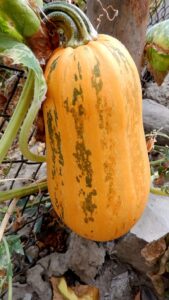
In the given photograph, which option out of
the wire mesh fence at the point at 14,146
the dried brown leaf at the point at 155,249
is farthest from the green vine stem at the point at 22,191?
the dried brown leaf at the point at 155,249

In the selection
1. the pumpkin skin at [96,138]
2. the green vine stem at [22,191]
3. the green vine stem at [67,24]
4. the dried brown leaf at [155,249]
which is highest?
the green vine stem at [67,24]

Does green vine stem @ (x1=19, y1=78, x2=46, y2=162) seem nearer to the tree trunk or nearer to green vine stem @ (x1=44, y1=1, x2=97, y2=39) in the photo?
green vine stem @ (x1=44, y1=1, x2=97, y2=39)

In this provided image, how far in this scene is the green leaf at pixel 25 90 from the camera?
2.42ft

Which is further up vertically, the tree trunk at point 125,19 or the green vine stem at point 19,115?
the tree trunk at point 125,19

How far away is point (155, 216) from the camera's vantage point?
1.19 m

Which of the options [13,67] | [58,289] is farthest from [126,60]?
[58,289]

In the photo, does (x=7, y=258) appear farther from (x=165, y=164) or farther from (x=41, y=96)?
(x=165, y=164)

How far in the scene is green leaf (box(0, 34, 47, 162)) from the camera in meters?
0.74

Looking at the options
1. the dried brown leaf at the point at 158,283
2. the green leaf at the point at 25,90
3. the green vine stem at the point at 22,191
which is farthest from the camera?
the dried brown leaf at the point at 158,283

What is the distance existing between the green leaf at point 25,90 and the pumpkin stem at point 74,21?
98 millimetres

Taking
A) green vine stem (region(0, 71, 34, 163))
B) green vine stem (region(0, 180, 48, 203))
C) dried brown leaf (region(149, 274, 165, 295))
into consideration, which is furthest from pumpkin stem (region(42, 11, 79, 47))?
dried brown leaf (region(149, 274, 165, 295))

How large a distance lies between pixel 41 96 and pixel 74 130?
109 millimetres

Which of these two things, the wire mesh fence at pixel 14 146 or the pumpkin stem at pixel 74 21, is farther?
the wire mesh fence at pixel 14 146

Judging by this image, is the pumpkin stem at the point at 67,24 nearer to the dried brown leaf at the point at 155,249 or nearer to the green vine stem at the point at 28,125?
the green vine stem at the point at 28,125
